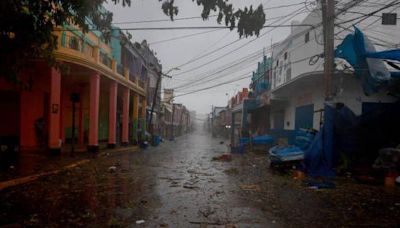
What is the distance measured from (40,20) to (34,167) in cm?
691

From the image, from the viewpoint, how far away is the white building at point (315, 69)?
16.4 m

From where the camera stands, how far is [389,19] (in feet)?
75.3

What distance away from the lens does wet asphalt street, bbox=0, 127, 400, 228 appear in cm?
615

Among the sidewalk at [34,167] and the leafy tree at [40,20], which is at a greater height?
the leafy tree at [40,20]

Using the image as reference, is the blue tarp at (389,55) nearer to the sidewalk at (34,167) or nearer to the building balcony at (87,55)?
the building balcony at (87,55)

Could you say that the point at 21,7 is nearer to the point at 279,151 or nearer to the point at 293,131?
the point at 279,151

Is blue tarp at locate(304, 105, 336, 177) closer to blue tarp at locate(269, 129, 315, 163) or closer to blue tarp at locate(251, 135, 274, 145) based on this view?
blue tarp at locate(269, 129, 315, 163)

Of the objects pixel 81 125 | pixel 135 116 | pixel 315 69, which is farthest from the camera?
pixel 135 116

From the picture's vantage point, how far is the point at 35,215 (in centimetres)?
623

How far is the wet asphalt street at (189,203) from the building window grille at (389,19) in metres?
16.7

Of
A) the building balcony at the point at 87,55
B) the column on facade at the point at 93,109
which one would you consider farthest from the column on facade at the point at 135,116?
the column on facade at the point at 93,109

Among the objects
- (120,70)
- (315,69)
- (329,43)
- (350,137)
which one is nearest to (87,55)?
(120,70)

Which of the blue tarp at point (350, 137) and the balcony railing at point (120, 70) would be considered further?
the balcony railing at point (120, 70)

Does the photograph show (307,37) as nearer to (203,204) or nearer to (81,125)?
(81,125)
